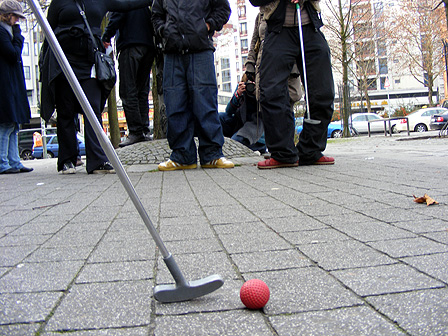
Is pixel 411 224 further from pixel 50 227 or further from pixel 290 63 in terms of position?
pixel 290 63

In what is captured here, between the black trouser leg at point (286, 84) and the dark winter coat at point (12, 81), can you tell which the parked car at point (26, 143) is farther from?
the black trouser leg at point (286, 84)

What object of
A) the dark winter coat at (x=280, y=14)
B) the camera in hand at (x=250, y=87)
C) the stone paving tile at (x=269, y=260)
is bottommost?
the stone paving tile at (x=269, y=260)

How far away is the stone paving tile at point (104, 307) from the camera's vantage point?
1261mm

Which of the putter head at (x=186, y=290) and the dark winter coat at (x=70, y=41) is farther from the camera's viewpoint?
the dark winter coat at (x=70, y=41)

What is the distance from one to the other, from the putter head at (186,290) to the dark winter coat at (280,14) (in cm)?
408

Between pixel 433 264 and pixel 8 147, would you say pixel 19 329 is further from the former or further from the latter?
pixel 8 147

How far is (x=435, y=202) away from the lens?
107 inches

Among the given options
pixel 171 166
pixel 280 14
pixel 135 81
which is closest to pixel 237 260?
pixel 280 14

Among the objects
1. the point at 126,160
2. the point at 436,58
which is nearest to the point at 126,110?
the point at 126,160

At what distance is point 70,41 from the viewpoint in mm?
5227

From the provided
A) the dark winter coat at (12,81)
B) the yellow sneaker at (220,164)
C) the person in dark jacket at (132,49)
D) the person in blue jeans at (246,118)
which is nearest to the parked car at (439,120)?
the person in blue jeans at (246,118)

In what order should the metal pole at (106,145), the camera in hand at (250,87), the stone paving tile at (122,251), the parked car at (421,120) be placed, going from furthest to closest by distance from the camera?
1. the parked car at (421,120)
2. the camera in hand at (250,87)
3. the stone paving tile at (122,251)
4. the metal pole at (106,145)

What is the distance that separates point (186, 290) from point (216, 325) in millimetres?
205

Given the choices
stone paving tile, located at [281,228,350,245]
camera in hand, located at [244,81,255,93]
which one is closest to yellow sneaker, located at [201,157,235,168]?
→ camera in hand, located at [244,81,255,93]
